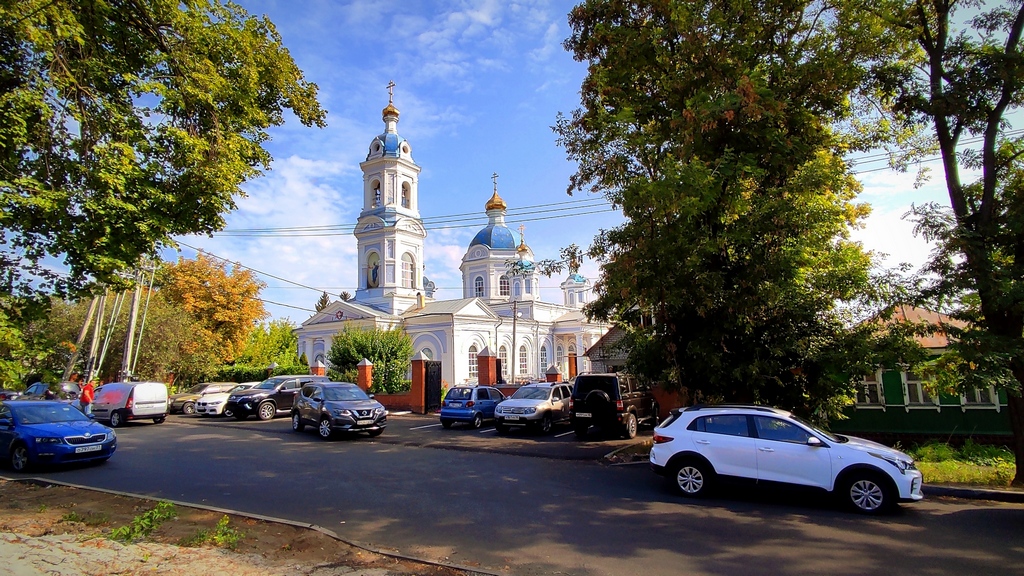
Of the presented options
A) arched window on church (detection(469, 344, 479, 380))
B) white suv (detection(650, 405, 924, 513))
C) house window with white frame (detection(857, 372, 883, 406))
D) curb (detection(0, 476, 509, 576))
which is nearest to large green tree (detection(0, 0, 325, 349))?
curb (detection(0, 476, 509, 576))

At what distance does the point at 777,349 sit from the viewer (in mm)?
11047

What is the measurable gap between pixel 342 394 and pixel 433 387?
9.17m

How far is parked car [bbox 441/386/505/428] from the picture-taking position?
66.2 ft

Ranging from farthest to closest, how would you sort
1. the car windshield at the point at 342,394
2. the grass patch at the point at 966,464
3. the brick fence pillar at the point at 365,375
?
the brick fence pillar at the point at 365,375, the car windshield at the point at 342,394, the grass patch at the point at 966,464

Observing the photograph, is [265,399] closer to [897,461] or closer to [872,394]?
[872,394]

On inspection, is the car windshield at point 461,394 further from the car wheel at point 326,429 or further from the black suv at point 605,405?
the car wheel at point 326,429

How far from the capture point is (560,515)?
8039 millimetres

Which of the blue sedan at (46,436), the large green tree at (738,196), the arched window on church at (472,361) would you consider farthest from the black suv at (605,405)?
the arched window on church at (472,361)

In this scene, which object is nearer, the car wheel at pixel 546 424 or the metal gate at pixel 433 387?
the car wheel at pixel 546 424

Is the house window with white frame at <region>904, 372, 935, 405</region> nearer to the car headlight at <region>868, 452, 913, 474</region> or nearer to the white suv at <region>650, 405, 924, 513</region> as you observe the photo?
the white suv at <region>650, 405, 924, 513</region>

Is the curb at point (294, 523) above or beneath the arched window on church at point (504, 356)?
beneath

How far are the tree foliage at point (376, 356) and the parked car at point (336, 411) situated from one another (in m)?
11.9

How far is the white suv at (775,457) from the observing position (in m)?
8.15

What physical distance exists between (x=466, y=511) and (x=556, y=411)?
1102 centimetres
